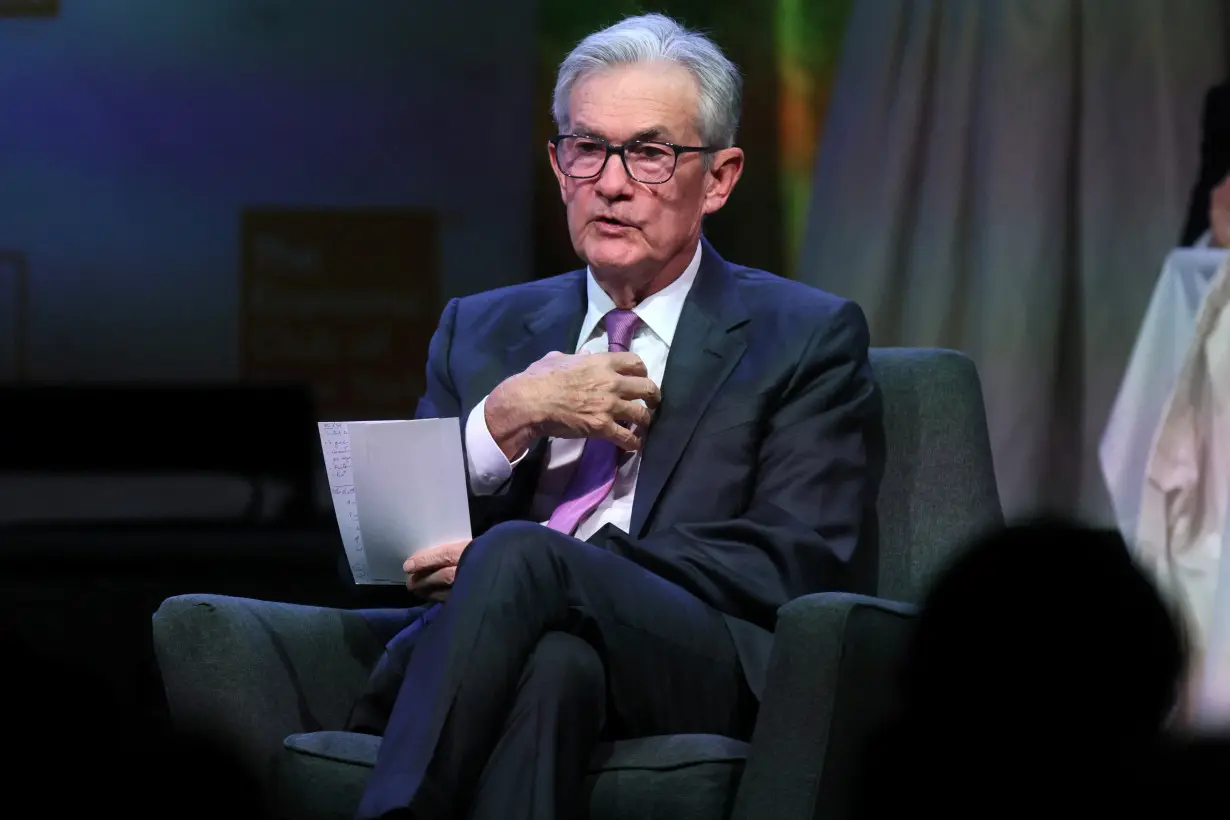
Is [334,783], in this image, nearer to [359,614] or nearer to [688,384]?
[359,614]

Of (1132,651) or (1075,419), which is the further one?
(1075,419)

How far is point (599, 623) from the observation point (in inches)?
69.8

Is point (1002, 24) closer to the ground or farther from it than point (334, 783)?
farther from it

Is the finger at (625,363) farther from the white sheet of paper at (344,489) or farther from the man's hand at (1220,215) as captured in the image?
the man's hand at (1220,215)

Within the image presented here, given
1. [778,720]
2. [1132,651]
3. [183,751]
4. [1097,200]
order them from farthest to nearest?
1. [1097,200]
2. [778,720]
3. [183,751]
4. [1132,651]

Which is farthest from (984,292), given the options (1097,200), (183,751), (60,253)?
(183,751)

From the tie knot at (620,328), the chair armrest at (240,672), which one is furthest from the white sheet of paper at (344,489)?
the tie knot at (620,328)

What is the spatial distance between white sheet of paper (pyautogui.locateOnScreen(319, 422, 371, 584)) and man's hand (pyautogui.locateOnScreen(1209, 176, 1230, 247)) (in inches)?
77.0

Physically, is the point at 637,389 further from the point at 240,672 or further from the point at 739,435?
the point at 240,672

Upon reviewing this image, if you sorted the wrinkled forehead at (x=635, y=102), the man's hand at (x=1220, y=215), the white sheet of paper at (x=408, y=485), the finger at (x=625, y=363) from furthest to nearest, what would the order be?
the man's hand at (x=1220, y=215), the wrinkled forehead at (x=635, y=102), the finger at (x=625, y=363), the white sheet of paper at (x=408, y=485)

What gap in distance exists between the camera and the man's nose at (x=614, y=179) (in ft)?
7.16

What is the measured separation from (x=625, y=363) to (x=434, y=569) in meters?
0.35

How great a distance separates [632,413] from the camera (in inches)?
80.4

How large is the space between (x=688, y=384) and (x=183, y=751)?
1298 mm
